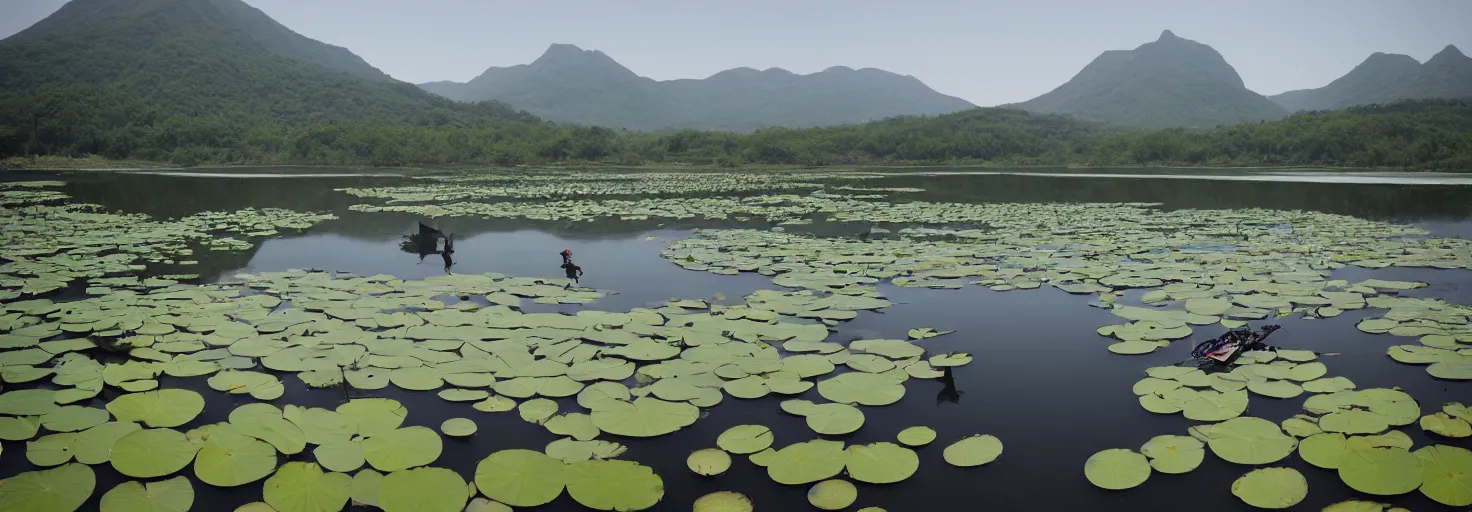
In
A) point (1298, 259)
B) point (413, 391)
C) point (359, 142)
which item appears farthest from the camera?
point (359, 142)

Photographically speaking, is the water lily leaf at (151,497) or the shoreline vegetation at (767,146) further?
the shoreline vegetation at (767,146)

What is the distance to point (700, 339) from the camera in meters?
5.69

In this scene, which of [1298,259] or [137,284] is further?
[1298,259]

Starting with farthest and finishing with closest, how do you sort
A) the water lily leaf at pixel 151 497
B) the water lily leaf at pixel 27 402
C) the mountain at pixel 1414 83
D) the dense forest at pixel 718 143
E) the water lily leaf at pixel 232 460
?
1. the mountain at pixel 1414 83
2. the dense forest at pixel 718 143
3. the water lily leaf at pixel 27 402
4. the water lily leaf at pixel 232 460
5. the water lily leaf at pixel 151 497

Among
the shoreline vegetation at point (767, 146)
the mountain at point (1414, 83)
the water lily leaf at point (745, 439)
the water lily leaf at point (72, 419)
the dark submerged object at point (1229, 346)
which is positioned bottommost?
the water lily leaf at point (745, 439)

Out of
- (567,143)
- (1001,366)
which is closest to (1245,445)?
(1001,366)

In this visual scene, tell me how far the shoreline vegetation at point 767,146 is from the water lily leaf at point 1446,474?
53.3 meters

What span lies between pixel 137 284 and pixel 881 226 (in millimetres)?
11733

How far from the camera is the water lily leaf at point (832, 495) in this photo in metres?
3.23

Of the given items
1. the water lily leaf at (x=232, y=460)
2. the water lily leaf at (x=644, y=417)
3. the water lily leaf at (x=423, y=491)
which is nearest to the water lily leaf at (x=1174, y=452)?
the water lily leaf at (x=644, y=417)

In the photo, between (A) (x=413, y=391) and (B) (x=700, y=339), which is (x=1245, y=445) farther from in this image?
(A) (x=413, y=391)

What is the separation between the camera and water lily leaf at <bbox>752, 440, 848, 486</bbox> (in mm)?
3445

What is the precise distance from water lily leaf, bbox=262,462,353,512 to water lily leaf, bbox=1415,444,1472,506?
16.1 feet

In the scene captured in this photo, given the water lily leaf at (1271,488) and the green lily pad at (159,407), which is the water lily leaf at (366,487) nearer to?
the green lily pad at (159,407)
